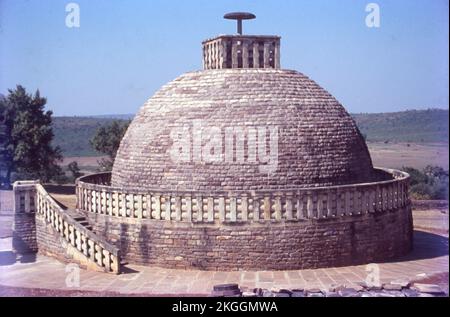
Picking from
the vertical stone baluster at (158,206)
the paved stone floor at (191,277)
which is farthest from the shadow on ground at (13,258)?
the vertical stone baluster at (158,206)

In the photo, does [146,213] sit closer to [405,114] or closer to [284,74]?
[284,74]

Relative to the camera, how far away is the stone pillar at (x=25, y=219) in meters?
17.5

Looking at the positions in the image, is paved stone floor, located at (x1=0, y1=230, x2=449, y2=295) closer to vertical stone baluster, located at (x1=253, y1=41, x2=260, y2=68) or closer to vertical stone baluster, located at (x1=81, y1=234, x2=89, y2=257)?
vertical stone baluster, located at (x1=81, y1=234, x2=89, y2=257)

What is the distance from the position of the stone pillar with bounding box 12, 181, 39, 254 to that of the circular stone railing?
2757mm

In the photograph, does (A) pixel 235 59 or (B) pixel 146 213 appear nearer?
(B) pixel 146 213

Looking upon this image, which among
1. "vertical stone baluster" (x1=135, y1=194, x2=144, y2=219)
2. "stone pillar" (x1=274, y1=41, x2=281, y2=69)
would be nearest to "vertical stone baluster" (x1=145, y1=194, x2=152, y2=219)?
"vertical stone baluster" (x1=135, y1=194, x2=144, y2=219)

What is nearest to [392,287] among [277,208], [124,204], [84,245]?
[277,208]

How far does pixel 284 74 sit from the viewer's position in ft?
57.2

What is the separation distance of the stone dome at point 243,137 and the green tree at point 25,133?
18366mm

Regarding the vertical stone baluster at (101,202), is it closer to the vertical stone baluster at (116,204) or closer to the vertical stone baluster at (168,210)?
the vertical stone baluster at (116,204)

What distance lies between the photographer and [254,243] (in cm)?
1480

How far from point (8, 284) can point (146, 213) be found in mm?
3702
